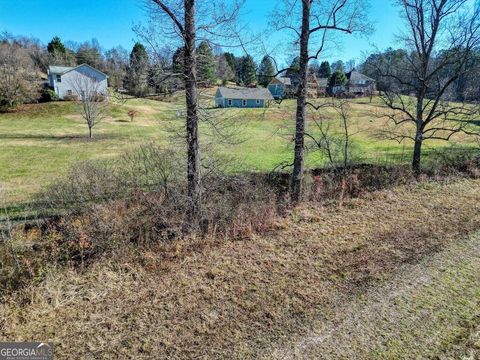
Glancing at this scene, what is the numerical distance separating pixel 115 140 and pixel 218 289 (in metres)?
21.7

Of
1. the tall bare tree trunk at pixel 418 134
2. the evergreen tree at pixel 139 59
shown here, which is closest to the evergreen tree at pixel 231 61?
the evergreen tree at pixel 139 59

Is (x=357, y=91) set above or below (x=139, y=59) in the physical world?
above

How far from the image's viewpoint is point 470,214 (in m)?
6.88

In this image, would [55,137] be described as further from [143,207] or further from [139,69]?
[139,69]

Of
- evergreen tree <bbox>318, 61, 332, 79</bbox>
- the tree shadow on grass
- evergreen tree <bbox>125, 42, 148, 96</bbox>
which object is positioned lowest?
the tree shadow on grass

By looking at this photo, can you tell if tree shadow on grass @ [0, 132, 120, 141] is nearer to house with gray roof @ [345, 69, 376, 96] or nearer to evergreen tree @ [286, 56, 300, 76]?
house with gray roof @ [345, 69, 376, 96]

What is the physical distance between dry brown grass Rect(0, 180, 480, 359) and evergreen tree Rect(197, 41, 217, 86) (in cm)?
345

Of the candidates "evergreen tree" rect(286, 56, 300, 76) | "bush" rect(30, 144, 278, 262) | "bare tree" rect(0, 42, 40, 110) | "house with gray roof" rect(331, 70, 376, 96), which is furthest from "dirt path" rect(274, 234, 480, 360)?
"bare tree" rect(0, 42, 40, 110)

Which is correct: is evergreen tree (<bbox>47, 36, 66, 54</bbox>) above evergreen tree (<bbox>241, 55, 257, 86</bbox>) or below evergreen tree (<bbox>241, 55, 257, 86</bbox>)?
above

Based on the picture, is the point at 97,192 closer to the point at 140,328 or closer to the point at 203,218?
the point at 203,218

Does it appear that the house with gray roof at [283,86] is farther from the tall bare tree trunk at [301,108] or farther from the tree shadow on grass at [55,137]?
the tree shadow on grass at [55,137]

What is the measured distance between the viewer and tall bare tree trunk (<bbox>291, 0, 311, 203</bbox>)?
25.0ft

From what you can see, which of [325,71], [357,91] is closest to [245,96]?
[325,71]

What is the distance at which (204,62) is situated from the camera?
6.18 meters
